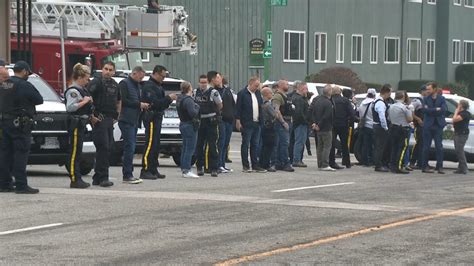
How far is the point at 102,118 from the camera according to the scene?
1709 cm

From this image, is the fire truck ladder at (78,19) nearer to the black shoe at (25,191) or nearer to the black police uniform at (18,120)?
the black police uniform at (18,120)

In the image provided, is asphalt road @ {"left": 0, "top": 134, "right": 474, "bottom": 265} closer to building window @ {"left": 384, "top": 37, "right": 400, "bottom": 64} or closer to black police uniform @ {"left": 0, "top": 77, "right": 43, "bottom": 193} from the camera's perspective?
black police uniform @ {"left": 0, "top": 77, "right": 43, "bottom": 193}

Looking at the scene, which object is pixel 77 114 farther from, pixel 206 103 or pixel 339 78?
pixel 339 78

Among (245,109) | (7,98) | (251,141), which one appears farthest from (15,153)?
(251,141)

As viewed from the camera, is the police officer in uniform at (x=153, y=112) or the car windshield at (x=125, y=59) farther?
the car windshield at (x=125, y=59)

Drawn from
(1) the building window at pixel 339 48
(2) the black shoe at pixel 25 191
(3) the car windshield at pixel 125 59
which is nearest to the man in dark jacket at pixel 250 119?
(2) the black shoe at pixel 25 191

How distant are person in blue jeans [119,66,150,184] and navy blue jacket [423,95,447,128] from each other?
7.23 meters

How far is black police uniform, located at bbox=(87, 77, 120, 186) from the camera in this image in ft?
56.1

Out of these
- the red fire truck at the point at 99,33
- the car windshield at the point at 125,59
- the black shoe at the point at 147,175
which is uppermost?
the red fire truck at the point at 99,33

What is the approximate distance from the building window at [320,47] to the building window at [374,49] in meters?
4.55

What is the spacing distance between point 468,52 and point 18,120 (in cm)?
5746

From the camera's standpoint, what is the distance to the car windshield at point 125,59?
32594 mm

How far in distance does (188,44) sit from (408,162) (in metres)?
11.3

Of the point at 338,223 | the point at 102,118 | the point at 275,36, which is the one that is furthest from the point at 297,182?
the point at 275,36
